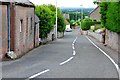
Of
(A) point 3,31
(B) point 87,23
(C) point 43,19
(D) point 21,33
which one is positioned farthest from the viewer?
(B) point 87,23

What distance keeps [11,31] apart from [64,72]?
851 centimetres

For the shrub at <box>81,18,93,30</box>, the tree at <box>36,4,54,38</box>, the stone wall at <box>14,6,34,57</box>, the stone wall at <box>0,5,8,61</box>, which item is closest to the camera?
the stone wall at <box>0,5,8,61</box>

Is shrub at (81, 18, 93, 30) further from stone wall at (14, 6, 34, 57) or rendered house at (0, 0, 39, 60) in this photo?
rendered house at (0, 0, 39, 60)

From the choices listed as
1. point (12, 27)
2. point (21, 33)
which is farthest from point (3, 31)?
point (21, 33)

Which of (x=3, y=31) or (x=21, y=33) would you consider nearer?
(x=3, y=31)

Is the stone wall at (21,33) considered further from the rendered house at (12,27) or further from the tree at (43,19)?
the tree at (43,19)

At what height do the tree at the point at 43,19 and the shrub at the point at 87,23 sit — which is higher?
the tree at the point at 43,19

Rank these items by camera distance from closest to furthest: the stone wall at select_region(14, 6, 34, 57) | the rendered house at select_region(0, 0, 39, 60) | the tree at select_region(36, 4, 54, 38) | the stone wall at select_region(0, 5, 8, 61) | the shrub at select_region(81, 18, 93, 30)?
Answer: the stone wall at select_region(0, 5, 8, 61), the rendered house at select_region(0, 0, 39, 60), the stone wall at select_region(14, 6, 34, 57), the tree at select_region(36, 4, 54, 38), the shrub at select_region(81, 18, 93, 30)

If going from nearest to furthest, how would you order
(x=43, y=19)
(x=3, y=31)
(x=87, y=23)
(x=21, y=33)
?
(x=3, y=31) < (x=21, y=33) < (x=43, y=19) < (x=87, y=23)

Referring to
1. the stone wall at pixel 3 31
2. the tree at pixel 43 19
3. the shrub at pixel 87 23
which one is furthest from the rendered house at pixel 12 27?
the shrub at pixel 87 23

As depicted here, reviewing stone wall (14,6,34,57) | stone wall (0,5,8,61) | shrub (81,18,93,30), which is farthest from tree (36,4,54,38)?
shrub (81,18,93,30)

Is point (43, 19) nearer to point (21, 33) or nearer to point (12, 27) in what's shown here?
point (21, 33)

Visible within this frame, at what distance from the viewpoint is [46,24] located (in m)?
42.2

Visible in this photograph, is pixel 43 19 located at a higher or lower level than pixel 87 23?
higher
